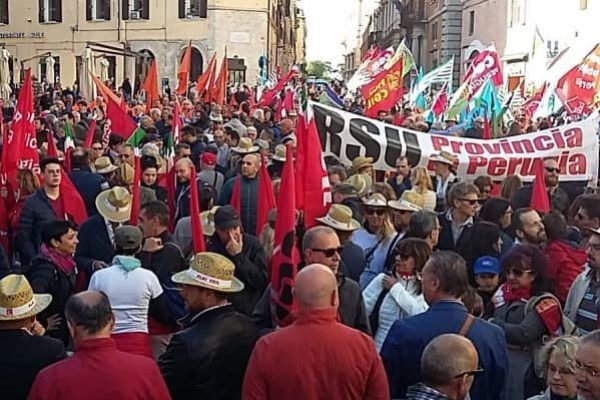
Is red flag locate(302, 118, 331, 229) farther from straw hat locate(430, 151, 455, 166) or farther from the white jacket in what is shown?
straw hat locate(430, 151, 455, 166)

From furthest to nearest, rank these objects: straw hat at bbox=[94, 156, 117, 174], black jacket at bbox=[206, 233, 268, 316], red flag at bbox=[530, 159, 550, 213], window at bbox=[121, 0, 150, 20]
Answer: window at bbox=[121, 0, 150, 20]
straw hat at bbox=[94, 156, 117, 174]
red flag at bbox=[530, 159, 550, 213]
black jacket at bbox=[206, 233, 268, 316]

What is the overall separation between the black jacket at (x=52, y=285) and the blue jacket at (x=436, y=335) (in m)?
2.35

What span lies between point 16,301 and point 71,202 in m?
3.84

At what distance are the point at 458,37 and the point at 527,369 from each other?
49133 millimetres

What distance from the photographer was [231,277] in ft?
15.6

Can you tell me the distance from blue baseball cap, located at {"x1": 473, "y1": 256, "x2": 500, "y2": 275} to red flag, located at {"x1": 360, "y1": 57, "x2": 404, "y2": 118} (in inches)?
509

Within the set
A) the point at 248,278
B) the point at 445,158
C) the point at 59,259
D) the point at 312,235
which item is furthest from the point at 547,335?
the point at 445,158

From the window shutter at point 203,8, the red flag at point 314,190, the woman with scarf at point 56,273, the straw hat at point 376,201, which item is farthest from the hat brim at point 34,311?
the window shutter at point 203,8

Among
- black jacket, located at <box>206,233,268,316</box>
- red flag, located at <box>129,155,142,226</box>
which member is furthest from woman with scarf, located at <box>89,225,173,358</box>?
red flag, located at <box>129,155,142,226</box>

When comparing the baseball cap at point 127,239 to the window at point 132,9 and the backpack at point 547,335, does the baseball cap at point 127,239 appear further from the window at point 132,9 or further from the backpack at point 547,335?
the window at point 132,9

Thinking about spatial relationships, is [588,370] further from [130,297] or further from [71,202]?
[71,202]

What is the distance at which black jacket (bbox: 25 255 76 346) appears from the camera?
6.04m

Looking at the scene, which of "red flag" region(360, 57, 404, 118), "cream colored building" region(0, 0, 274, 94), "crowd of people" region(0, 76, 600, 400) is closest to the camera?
"crowd of people" region(0, 76, 600, 400)

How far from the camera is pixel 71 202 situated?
8.28 m
